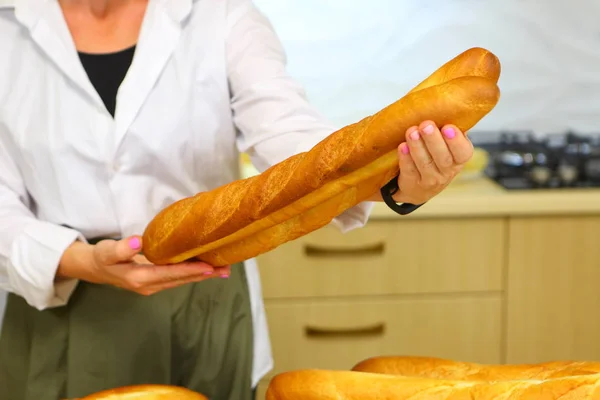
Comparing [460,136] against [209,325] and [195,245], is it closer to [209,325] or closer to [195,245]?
[195,245]

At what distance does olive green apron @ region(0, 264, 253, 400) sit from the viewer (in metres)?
1.03

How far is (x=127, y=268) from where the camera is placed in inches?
35.3

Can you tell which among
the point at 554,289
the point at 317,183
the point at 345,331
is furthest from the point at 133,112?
the point at 554,289

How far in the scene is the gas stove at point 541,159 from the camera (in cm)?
194

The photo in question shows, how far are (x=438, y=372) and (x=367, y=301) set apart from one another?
1.20m

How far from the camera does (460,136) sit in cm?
65

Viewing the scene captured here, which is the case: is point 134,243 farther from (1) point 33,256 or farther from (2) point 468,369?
(2) point 468,369

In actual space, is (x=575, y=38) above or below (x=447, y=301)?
above

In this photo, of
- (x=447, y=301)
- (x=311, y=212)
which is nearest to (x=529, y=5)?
(x=447, y=301)

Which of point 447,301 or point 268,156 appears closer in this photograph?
point 268,156

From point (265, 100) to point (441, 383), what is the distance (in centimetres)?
52

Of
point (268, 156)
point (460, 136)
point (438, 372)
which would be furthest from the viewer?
point (268, 156)

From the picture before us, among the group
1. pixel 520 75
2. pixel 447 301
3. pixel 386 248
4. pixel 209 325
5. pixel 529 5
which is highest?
pixel 529 5

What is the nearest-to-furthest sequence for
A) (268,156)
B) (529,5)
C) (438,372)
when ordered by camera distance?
1. (438,372)
2. (268,156)
3. (529,5)
